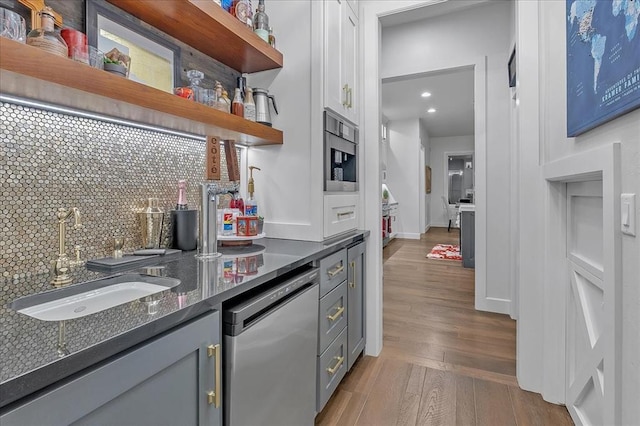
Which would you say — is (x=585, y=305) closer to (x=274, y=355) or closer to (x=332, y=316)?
(x=332, y=316)

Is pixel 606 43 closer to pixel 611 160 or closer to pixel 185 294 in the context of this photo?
pixel 611 160

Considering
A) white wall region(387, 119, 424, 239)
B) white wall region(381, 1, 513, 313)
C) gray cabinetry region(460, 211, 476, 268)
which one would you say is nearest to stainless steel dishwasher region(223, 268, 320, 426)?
white wall region(381, 1, 513, 313)

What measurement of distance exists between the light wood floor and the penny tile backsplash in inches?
53.0

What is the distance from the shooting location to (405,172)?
302 inches

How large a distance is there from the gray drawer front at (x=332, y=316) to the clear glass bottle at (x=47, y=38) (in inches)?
51.8

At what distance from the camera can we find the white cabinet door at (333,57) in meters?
1.77

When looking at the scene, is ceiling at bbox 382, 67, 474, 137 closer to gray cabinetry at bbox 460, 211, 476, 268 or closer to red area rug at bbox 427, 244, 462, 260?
gray cabinetry at bbox 460, 211, 476, 268

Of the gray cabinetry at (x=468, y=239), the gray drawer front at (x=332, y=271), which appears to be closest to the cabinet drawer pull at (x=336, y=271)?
the gray drawer front at (x=332, y=271)

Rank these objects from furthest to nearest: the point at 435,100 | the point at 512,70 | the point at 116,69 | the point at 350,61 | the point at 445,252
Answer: the point at 435,100 → the point at 445,252 → the point at 512,70 → the point at 350,61 → the point at 116,69

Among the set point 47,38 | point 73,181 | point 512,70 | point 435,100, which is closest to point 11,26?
point 47,38

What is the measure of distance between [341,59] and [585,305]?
184 cm

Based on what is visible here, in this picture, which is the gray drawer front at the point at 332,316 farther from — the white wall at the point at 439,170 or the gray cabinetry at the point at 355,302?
the white wall at the point at 439,170

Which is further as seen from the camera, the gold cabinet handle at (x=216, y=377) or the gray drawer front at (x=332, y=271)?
the gray drawer front at (x=332, y=271)

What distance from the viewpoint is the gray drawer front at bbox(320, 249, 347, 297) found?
1.53m
